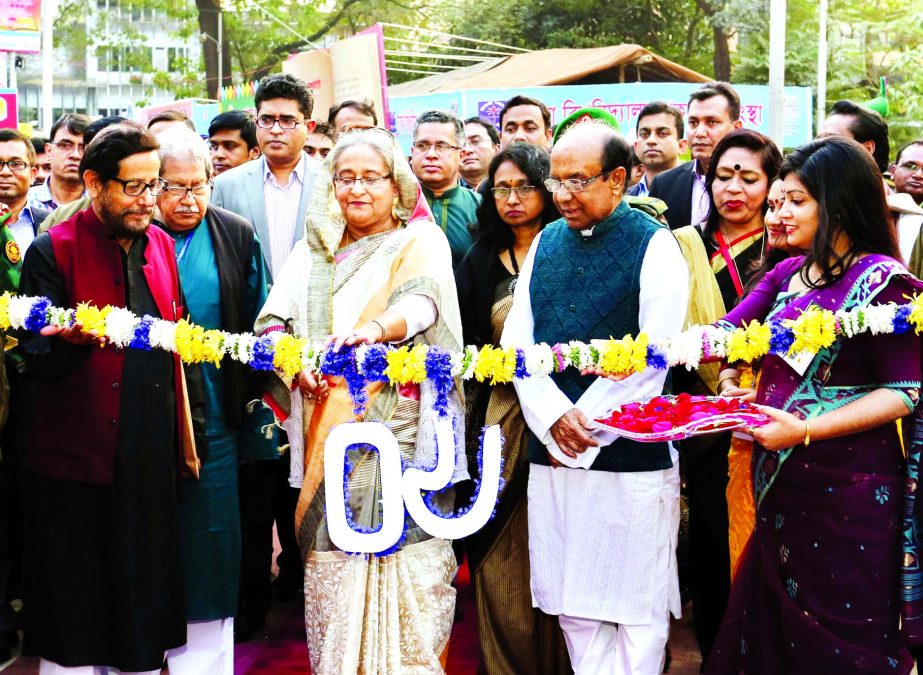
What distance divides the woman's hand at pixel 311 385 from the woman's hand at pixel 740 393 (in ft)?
4.64

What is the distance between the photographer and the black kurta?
382 cm

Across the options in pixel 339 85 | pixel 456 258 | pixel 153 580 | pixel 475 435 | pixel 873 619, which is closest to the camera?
pixel 873 619

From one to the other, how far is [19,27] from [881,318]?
14.6 metres

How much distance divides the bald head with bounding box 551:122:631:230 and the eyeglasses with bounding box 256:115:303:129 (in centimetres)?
219

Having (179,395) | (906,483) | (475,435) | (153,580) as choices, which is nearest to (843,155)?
(906,483)

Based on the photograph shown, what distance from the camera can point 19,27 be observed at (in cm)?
1528

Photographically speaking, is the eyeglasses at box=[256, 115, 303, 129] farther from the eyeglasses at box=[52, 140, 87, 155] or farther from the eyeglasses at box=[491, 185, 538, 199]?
the eyeglasses at box=[491, 185, 538, 199]

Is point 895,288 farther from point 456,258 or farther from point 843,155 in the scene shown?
point 456,258

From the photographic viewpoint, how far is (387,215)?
161 inches

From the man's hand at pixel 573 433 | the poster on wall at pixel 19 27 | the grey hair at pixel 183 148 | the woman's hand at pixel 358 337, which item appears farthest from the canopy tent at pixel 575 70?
the woman's hand at pixel 358 337

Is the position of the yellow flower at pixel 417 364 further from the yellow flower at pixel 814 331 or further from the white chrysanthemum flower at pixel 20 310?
the white chrysanthemum flower at pixel 20 310

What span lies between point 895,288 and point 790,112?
600 inches

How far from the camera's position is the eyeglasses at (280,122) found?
575cm

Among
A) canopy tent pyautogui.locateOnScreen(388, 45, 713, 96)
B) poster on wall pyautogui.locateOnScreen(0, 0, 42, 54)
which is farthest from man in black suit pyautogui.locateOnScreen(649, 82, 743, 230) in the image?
canopy tent pyautogui.locateOnScreen(388, 45, 713, 96)
